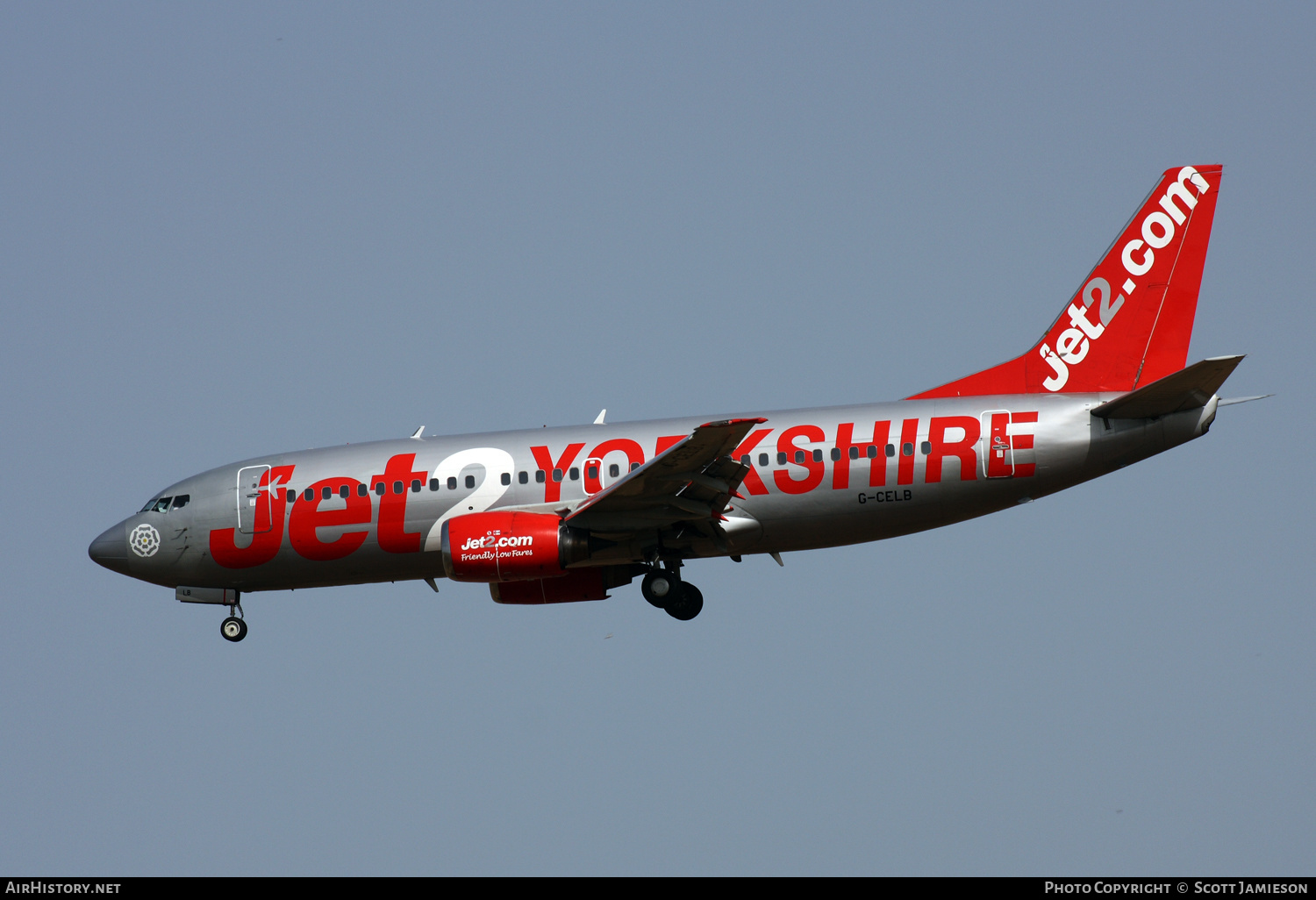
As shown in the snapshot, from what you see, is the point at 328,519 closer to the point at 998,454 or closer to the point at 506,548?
the point at 506,548

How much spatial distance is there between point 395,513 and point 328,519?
1550mm

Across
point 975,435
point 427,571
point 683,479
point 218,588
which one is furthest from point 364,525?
point 975,435

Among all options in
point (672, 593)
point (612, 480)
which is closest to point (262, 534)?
point (612, 480)

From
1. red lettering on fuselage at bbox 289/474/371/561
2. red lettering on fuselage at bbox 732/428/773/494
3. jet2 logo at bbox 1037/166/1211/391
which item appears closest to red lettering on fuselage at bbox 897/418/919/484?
red lettering on fuselage at bbox 732/428/773/494

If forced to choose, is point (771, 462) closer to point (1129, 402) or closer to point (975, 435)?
point (975, 435)

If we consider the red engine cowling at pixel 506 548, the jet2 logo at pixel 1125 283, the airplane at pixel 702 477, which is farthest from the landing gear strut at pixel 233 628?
the jet2 logo at pixel 1125 283

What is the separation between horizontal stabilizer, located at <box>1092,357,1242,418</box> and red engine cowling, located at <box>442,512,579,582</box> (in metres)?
11.2

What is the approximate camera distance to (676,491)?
107 ft

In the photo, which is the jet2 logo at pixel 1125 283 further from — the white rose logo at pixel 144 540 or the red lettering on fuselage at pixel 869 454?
the white rose logo at pixel 144 540

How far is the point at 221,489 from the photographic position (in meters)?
36.1

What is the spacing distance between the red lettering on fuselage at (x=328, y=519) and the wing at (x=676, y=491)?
487 cm

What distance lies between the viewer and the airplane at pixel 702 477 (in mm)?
32656
